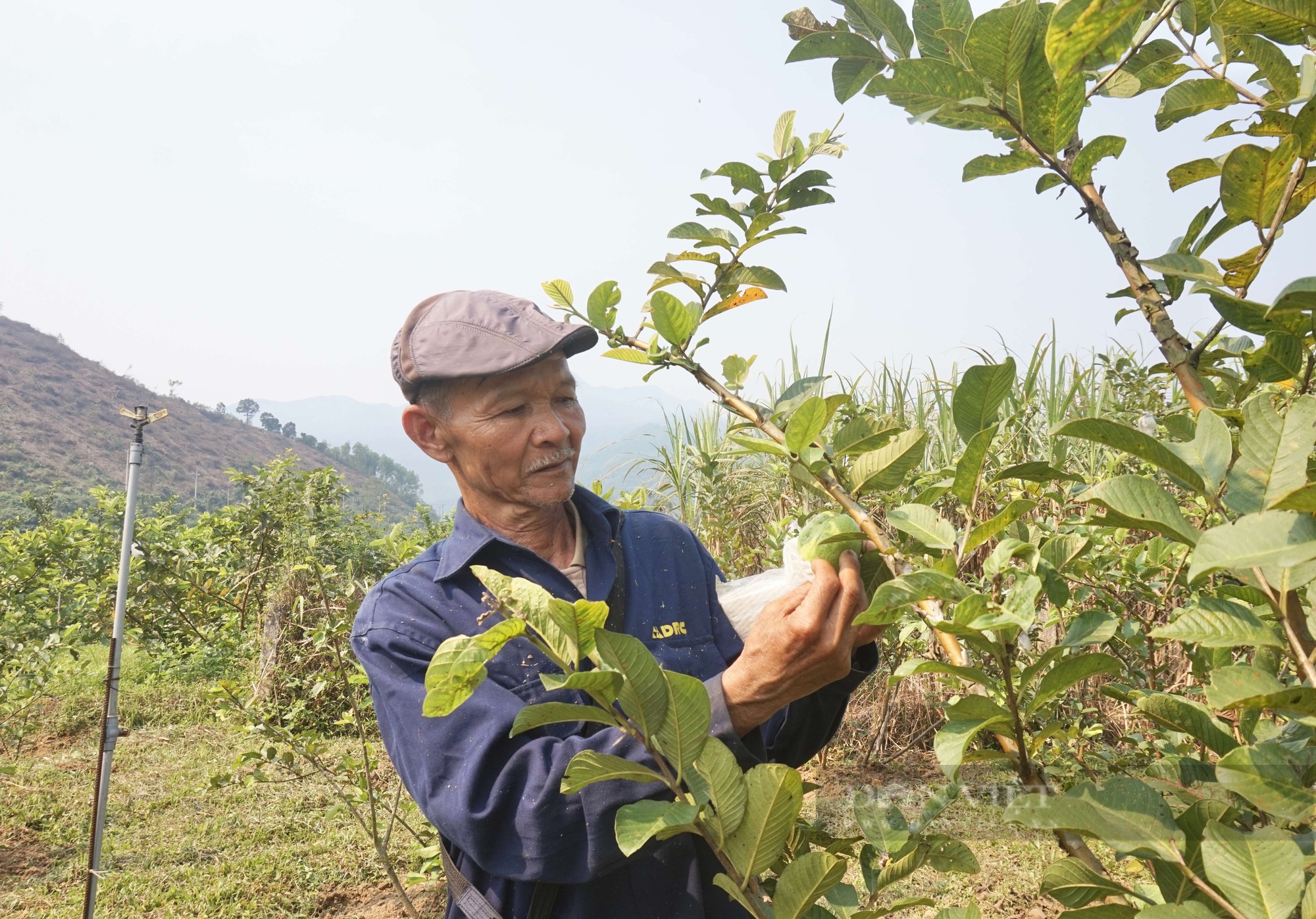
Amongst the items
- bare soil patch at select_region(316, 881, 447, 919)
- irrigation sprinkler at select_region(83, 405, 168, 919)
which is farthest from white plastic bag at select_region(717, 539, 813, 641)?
bare soil patch at select_region(316, 881, 447, 919)

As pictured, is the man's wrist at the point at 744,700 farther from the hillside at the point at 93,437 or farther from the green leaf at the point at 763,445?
the hillside at the point at 93,437

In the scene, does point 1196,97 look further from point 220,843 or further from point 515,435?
point 220,843

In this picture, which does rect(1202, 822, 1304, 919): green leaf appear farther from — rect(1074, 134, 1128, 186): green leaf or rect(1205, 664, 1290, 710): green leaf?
rect(1074, 134, 1128, 186): green leaf

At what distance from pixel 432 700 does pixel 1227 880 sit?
531mm

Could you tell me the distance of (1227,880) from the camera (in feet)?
1.76

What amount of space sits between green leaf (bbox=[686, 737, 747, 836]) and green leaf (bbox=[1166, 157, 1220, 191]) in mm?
664

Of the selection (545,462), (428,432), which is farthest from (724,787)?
(428,432)

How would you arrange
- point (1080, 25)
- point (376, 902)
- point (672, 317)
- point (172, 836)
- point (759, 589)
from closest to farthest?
point (1080, 25), point (672, 317), point (759, 589), point (376, 902), point (172, 836)

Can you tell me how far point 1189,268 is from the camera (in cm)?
62

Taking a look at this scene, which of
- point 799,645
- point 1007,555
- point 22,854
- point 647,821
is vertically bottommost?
point 22,854

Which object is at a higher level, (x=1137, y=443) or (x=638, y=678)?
(x=1137, y=443)

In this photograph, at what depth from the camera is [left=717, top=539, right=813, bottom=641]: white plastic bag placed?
1.06m

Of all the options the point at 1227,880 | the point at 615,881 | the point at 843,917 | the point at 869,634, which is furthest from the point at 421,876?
the point at 1227,880

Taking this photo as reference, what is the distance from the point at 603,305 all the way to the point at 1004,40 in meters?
0.62
